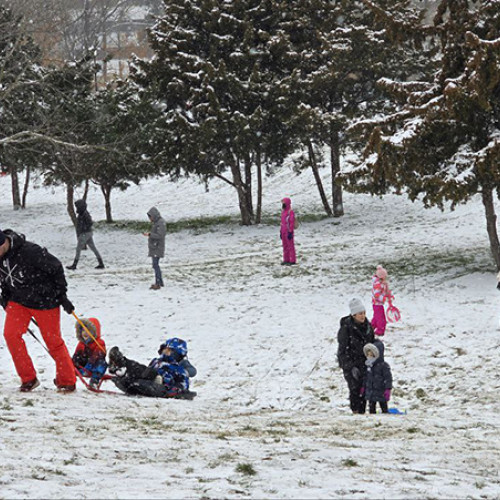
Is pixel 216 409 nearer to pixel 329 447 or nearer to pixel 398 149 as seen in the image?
pixel 329 447

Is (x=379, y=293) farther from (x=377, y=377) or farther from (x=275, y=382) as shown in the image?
(x=377, y=377)

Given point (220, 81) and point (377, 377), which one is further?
point (220, 81)

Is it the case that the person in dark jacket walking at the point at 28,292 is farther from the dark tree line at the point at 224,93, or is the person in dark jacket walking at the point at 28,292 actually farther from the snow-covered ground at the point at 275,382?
the dark tree line at the point at 224,93

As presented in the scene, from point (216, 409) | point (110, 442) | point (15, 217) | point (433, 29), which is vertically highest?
point (433, 29)

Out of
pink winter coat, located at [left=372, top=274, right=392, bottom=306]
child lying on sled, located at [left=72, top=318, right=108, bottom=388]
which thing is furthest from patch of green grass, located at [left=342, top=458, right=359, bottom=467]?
pink winter coat, located at [left=372, top=274, right=392, bottom=306]

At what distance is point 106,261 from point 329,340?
39.8ft

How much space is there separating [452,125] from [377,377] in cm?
868

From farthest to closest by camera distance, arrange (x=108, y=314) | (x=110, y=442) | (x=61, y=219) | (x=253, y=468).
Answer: (x=61, y=219) < (x=108, y=314) < (x=110, y=442) < (x=253, y=468)

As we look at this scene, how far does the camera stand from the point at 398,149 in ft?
47.5

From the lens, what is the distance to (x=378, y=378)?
7.91m

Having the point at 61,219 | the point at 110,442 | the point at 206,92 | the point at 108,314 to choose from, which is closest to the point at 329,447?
the point at 110,442

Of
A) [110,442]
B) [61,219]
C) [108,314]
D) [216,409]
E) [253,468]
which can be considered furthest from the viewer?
[61,219]

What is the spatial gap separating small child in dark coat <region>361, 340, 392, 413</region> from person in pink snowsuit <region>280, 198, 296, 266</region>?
31.6ft

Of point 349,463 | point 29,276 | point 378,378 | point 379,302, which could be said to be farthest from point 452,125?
point 349,463
